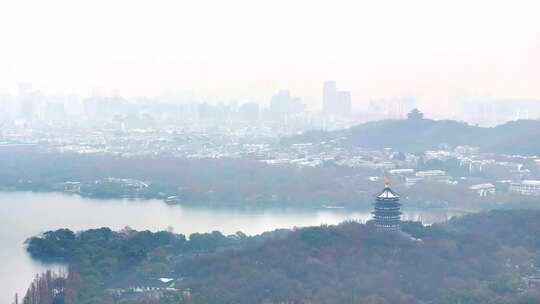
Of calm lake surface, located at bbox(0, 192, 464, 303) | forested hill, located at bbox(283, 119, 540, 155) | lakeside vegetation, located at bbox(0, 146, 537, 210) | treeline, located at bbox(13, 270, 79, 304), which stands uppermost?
forested hill, located at bbox(283, 119, 540, 155)

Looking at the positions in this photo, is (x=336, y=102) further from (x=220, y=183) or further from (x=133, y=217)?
(x=133, y=217)

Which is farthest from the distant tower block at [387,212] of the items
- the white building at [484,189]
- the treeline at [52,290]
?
the white building at [484,189]

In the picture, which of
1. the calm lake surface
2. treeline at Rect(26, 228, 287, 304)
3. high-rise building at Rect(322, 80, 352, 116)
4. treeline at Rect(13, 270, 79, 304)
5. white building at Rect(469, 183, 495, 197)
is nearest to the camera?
treeline at Rect(13, 270, 79, 304)

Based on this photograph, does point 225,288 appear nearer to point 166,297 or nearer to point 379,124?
point 166,297

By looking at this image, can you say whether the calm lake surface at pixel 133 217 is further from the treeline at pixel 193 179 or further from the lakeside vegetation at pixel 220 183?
the treeline at pixel 193 179

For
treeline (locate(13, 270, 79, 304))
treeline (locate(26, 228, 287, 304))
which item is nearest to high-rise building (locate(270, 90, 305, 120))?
treeline (locate(26, 228, 287, 304))

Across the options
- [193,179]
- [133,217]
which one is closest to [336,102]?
[193,179]

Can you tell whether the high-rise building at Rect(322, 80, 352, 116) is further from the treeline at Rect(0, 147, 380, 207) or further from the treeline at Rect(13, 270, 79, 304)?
the treeline at Rect(13, 270, 79, 304)
